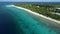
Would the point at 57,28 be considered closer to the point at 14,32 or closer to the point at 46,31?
the point at 46,31

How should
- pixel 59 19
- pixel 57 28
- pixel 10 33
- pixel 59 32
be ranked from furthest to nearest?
pixel 59 19 < pixel 57 28 < pixel 59 32 < pixel 10 33

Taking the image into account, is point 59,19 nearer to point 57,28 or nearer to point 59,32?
point 57,28

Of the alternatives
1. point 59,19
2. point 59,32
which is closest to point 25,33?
point 59,32

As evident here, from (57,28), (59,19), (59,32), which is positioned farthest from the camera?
(59,19)

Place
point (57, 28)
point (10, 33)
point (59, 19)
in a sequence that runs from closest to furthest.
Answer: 1. point (10, 33)
2. point (57, 28)
3. point (59, 19)

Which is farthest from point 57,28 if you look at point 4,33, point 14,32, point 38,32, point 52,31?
point 4,33

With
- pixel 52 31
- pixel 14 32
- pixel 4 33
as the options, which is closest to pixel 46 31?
pixel 52 31

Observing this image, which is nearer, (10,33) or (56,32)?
(10,33)

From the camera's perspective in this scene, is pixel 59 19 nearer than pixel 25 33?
No

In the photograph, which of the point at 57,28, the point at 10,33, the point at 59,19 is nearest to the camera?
the point at 10,33
